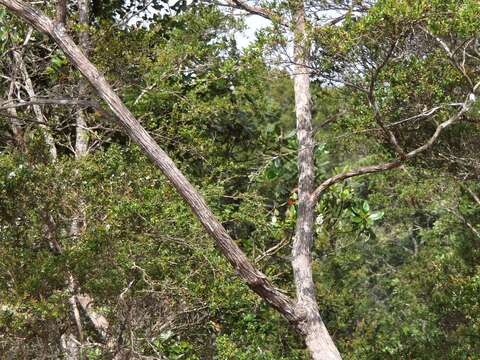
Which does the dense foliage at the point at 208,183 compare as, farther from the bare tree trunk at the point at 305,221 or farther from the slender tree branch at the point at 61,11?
the slender tree branch at the point at 61,11

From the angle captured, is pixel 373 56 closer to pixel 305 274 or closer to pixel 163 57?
pixel 305 274

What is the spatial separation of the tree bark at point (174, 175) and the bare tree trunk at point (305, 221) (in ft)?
1.16

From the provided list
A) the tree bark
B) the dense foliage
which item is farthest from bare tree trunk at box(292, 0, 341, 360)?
the tree bark

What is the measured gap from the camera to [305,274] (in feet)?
22.7

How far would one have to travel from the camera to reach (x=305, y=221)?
23.6 feet

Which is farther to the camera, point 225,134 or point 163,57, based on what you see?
point 225,134

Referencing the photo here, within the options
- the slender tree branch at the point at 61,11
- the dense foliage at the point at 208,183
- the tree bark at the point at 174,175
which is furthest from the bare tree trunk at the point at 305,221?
the slender tree branch at the point at 61,11

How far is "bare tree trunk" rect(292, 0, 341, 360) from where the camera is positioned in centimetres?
624

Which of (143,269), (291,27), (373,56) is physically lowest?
(143,269)

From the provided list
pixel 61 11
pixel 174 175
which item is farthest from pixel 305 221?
pixel 61 11

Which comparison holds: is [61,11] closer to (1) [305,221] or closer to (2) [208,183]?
(2) [208,183]

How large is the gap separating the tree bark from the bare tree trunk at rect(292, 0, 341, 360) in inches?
13.9

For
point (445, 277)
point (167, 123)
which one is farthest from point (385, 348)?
point (167, 123)

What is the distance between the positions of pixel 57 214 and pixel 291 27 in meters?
2.86
